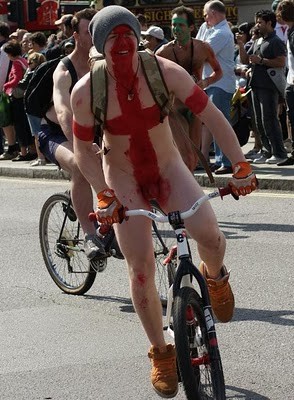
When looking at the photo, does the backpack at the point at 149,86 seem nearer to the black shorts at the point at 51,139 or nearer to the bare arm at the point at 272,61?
the black shorts at the point at 51,139

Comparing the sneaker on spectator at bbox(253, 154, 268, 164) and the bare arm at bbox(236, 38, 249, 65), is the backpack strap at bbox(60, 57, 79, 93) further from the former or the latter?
the bare arm at bbox(236, 38, 249, 65)

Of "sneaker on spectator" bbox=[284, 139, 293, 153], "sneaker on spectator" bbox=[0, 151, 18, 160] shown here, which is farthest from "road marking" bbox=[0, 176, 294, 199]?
"sneaker on spectator" bbox=[284, 139, 293, 153]

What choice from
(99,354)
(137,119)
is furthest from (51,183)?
(137,119)

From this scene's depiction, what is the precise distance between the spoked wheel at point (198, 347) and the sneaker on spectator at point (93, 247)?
2.59 m

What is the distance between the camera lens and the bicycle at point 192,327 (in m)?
5.06

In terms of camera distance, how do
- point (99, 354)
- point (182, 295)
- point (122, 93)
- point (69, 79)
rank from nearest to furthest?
point (182, 295)
point (122, 93)
point (99, 354)
point (69, 79)

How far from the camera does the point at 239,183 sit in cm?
536

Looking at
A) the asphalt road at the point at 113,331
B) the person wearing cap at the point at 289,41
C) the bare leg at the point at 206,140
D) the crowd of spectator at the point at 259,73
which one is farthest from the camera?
the bare leg at the point at 206,140

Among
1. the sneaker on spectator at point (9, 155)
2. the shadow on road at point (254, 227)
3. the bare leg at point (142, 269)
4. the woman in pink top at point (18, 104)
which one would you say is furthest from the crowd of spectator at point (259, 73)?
the bare leg at point (142, 269)

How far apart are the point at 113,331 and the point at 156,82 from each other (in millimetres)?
2115

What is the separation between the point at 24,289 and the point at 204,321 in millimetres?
3493

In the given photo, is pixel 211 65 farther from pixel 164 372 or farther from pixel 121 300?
pixel 164 372

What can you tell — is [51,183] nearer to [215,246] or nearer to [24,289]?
[24,289]

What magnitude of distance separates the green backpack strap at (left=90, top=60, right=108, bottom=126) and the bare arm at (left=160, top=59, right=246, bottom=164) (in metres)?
0.29
